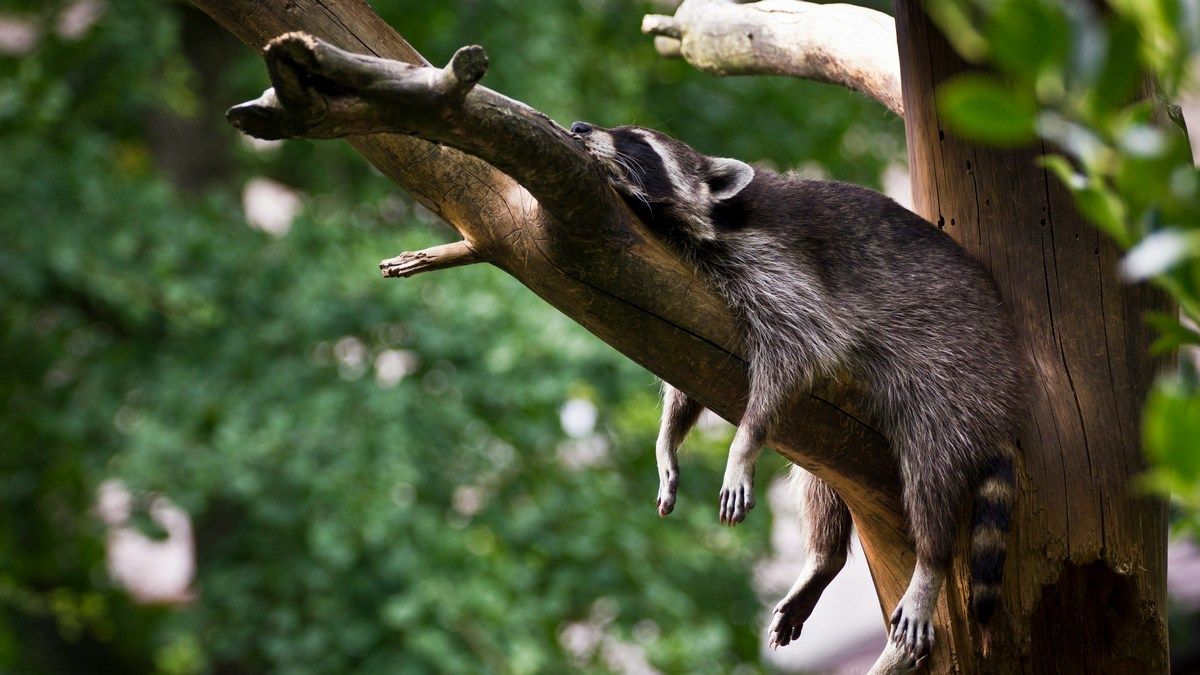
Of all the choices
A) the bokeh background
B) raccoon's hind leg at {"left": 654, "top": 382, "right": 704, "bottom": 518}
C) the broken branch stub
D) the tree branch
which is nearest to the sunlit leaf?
the broken branch stub

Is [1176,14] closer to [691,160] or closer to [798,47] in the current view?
[691,160]

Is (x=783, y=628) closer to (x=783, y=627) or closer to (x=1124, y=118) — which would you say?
(x=783, y=627)

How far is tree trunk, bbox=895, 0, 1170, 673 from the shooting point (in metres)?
2.55

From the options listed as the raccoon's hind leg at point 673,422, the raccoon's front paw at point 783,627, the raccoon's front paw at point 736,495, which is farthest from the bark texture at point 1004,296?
the raccoon's hind leg at point 673,422

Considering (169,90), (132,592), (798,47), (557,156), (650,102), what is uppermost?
(557,156)

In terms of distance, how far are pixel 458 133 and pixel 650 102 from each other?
18.9ft

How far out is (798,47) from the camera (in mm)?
3740

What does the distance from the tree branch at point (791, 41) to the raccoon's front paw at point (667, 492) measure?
1.24 meters

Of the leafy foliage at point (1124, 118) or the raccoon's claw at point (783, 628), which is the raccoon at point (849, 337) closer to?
the raccoon's claw at point (783, 628)

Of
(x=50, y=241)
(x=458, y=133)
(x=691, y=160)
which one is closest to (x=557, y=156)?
(x=458, y=133)

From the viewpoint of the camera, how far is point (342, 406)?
18.9 feet

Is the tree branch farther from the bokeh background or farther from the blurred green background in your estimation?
the bokeh background

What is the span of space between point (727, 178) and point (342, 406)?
3278 mm

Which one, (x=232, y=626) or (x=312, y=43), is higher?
(x=312, y=43)
